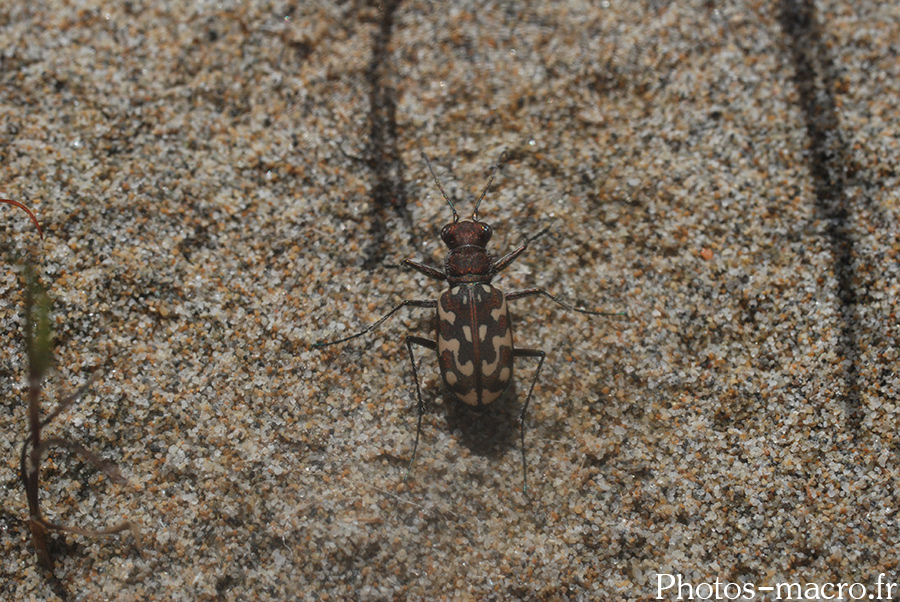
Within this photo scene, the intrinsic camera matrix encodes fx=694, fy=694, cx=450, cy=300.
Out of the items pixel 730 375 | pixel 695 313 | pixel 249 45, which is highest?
pixel 249 45

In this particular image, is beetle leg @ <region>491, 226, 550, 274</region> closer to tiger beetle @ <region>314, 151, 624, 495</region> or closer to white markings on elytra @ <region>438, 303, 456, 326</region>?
tiger beetle @ <region>314, 151, 624, 495</region>

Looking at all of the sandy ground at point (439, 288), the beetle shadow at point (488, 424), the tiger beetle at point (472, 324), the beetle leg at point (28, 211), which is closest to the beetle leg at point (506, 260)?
the tiger beetle at point (472, 324)

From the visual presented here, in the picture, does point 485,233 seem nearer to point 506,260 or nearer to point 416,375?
point 506,260

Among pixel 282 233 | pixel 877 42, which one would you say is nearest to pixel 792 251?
pixel 877 42

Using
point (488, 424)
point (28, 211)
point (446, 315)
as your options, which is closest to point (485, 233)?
point (446, 315)

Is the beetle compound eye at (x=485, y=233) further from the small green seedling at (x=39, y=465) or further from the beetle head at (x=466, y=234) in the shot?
the small green seedling at (x=39, y=465)

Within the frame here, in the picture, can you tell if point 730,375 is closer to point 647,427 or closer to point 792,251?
point 647,427
